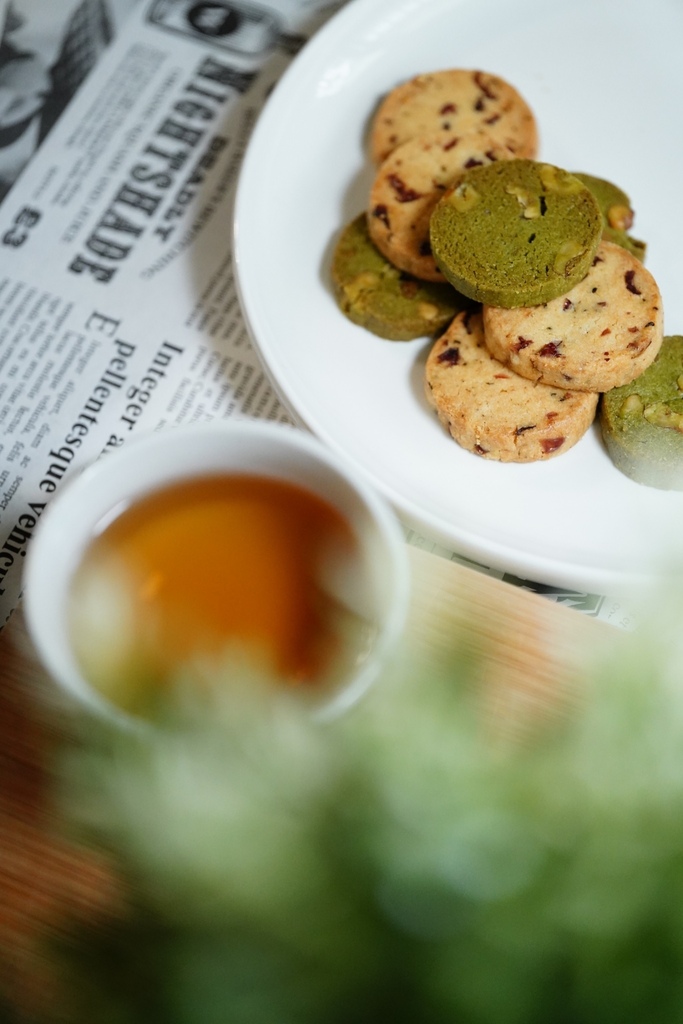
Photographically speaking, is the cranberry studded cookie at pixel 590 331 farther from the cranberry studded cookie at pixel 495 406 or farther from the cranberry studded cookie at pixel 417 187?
the cranberry studded cookie at pixel 417 187

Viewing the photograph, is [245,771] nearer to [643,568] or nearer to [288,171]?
[643,568]

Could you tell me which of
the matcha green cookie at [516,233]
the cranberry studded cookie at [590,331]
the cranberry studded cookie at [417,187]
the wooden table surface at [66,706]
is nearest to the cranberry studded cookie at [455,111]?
the cranberry studded cookie at [417,187]

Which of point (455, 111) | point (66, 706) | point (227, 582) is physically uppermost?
point (455, 111)

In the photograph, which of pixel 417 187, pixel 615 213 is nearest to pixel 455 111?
pixel 417 187

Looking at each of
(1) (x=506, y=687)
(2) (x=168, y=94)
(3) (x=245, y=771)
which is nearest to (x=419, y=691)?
(3) (x=245, y=771)

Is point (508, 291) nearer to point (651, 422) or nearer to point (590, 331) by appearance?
point (590, 331)

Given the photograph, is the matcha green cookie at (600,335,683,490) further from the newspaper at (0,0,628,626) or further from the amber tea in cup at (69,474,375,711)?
the amber tea in cup at (69,474,375,711)

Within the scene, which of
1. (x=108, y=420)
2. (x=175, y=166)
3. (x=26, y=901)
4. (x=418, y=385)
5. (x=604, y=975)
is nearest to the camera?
(x=604, y=975)
